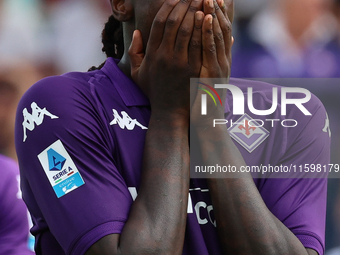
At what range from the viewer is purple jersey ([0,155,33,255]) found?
2.08m

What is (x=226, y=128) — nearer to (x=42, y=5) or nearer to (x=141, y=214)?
(x=141, y=214)

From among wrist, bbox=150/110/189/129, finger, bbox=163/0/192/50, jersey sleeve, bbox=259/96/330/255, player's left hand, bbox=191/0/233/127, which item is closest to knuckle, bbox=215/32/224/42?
player's left hand, bbox=191/0/233/127

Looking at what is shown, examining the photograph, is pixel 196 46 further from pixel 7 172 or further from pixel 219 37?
pixel 7 172

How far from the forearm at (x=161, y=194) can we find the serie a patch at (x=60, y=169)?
170mm

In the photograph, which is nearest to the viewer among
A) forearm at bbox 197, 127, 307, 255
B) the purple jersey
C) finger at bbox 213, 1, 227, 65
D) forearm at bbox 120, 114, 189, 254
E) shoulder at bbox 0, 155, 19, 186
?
forearm at bbox 120, 114, 189, 254

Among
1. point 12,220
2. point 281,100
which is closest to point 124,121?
point 281,100

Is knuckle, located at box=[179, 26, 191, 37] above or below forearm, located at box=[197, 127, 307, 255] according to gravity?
above

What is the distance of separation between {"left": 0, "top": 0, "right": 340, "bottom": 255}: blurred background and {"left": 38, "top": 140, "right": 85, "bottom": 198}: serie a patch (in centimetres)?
204

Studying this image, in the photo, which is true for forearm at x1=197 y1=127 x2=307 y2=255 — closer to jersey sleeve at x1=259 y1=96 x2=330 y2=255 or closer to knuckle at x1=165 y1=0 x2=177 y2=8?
jersey sleeve at x1=259 y1=96 x2=330 y2=255

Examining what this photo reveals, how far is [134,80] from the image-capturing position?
1.50 m

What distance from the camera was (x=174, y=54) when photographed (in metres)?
1.38

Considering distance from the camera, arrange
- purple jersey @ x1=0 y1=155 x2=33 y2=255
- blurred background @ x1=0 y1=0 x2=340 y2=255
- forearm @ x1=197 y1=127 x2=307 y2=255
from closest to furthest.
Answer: forearm @ x1=197 y1=127 x2=307 y2=255, purple jersey @ x1=0 y1=155 x2=33 y2=255, blurred background @ x1=0 y1=0 x2=340 y2=255

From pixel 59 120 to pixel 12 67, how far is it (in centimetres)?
225

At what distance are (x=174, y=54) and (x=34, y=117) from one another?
0.43 meters
